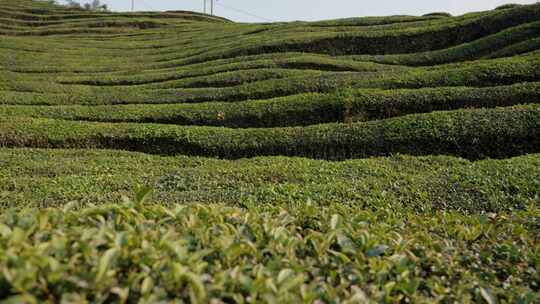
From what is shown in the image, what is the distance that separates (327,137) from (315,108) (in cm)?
242

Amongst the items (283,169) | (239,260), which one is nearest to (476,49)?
(283,169)

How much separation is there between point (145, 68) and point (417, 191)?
21.5 metres

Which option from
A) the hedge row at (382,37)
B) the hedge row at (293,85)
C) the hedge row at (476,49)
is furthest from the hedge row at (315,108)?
the hedge row at (382,37)

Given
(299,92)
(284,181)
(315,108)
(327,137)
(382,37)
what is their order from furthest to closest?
1. (382,37)
2. (299,92)
3. (315,108)
4. (327,137)
5. (284,181)

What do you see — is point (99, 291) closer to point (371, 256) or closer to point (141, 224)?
point (141, 224)

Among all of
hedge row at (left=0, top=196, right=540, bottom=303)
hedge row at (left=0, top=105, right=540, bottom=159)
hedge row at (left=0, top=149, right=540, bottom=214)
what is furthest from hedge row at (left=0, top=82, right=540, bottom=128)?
hedge row at (left=0, top=196, right=540, bottom=303)

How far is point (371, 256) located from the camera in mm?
2973

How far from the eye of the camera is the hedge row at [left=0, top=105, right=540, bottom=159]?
408 inches

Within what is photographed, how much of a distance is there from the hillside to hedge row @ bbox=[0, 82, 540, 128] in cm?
6

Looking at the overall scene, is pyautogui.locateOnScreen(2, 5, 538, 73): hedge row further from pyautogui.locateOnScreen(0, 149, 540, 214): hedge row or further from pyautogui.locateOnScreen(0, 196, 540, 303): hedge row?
pyautogui.locateOnScreen(0, 196, 540, 303): hedge row

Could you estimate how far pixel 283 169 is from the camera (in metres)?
9.01

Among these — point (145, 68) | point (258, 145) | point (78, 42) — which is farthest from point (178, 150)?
point (78, 42)

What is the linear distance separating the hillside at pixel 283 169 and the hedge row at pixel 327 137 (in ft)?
0.14

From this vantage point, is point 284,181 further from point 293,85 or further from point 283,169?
point 293,85
